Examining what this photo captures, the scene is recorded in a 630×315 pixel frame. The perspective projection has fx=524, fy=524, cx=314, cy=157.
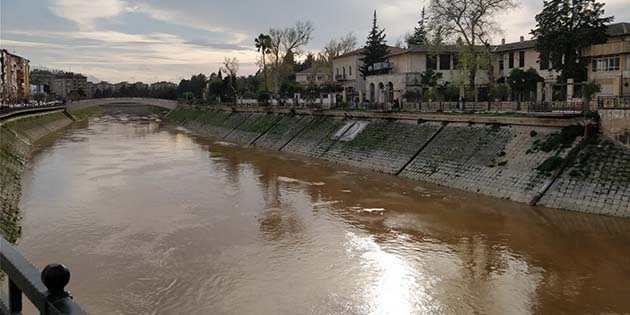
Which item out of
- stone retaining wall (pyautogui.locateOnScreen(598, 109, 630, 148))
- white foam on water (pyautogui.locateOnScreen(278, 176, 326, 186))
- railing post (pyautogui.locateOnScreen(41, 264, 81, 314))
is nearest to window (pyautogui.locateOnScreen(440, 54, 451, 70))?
white foam on water (pyautogui.locateOnScreen(278, 176, 326, 186))

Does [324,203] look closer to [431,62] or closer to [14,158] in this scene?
[14,158]

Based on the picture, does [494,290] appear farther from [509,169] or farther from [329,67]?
[329,67]

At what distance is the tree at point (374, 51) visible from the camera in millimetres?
72500

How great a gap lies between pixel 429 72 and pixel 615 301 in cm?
4748

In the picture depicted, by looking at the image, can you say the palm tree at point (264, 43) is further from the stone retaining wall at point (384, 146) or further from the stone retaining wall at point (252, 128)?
the stone retaining wall at point (384, 146)

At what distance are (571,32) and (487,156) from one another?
2200 cm

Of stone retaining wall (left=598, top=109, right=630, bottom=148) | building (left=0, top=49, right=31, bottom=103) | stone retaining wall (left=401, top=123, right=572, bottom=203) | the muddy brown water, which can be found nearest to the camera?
the muddy brown water

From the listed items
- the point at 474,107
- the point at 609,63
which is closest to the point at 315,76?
the point at 609,63

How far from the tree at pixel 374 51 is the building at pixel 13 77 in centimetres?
6453

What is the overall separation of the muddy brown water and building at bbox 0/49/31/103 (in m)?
82.6

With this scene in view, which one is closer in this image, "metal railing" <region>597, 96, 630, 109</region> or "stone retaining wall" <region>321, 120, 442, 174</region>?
"metal railing" <region>597, 96, 630, 109</region>

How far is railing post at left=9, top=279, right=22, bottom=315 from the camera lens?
3656 millimetres

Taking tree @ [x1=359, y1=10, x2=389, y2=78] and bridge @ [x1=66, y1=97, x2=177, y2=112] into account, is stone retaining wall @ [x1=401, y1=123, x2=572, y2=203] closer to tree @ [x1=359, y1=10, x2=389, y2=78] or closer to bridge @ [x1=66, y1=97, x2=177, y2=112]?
tree @ [x1=359, y1=10, x2=389, y2=78]

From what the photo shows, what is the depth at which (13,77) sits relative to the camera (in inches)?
4685
